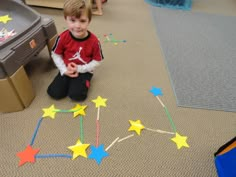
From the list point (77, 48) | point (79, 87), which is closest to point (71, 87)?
point (79, 87)

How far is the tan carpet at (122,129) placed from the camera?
32.1 inches

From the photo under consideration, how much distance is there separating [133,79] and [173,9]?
1498 millimetres

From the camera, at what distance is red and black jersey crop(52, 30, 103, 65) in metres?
1.01

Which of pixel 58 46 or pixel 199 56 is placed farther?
pixel 199 56

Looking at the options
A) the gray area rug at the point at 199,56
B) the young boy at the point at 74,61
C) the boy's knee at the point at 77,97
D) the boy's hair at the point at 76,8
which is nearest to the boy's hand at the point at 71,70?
the young boy at the point at 74,61

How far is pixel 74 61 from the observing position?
1.06 m

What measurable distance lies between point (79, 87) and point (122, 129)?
32 cm

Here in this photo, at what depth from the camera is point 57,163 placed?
0.81m

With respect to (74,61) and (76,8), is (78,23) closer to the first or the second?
(76,8)

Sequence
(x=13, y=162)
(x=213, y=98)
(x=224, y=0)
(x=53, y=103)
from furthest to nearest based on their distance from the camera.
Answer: (x=224, y=0), (x=213, y=98), (x=53, y=103), (x=13, y=162)

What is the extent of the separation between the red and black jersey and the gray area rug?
567 mm

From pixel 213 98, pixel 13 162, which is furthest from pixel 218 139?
pixel 13 162

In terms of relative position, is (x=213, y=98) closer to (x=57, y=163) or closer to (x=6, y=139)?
(x=57, y=163)

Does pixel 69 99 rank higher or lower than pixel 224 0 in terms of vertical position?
higher
